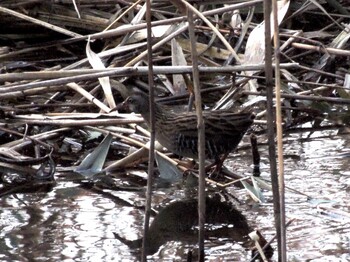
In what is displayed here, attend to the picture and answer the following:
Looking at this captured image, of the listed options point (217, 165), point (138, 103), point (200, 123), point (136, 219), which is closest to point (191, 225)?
point (136, 219)

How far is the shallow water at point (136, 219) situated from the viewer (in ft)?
11.6

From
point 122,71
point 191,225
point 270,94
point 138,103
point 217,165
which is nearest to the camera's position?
point 270,94

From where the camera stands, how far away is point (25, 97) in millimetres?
5461

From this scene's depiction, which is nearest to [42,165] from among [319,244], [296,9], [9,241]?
[9,241]

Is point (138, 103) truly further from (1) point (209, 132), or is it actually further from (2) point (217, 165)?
(2) point (217, 165)

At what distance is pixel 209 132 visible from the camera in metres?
4.61

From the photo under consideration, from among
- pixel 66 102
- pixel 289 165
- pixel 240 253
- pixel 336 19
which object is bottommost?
pixel 240 253

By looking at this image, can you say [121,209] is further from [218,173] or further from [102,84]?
[102,84]

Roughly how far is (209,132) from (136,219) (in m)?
0.79

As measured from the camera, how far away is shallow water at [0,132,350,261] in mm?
3533

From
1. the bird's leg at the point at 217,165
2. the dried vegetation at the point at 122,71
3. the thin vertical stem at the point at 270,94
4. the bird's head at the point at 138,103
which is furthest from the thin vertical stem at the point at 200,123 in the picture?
the bird's head at the point at 138,103

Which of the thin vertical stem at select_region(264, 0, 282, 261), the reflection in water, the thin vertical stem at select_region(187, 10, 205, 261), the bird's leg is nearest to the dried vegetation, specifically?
the bird's leg

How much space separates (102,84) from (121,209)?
1.14m

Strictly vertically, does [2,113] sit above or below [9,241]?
above
